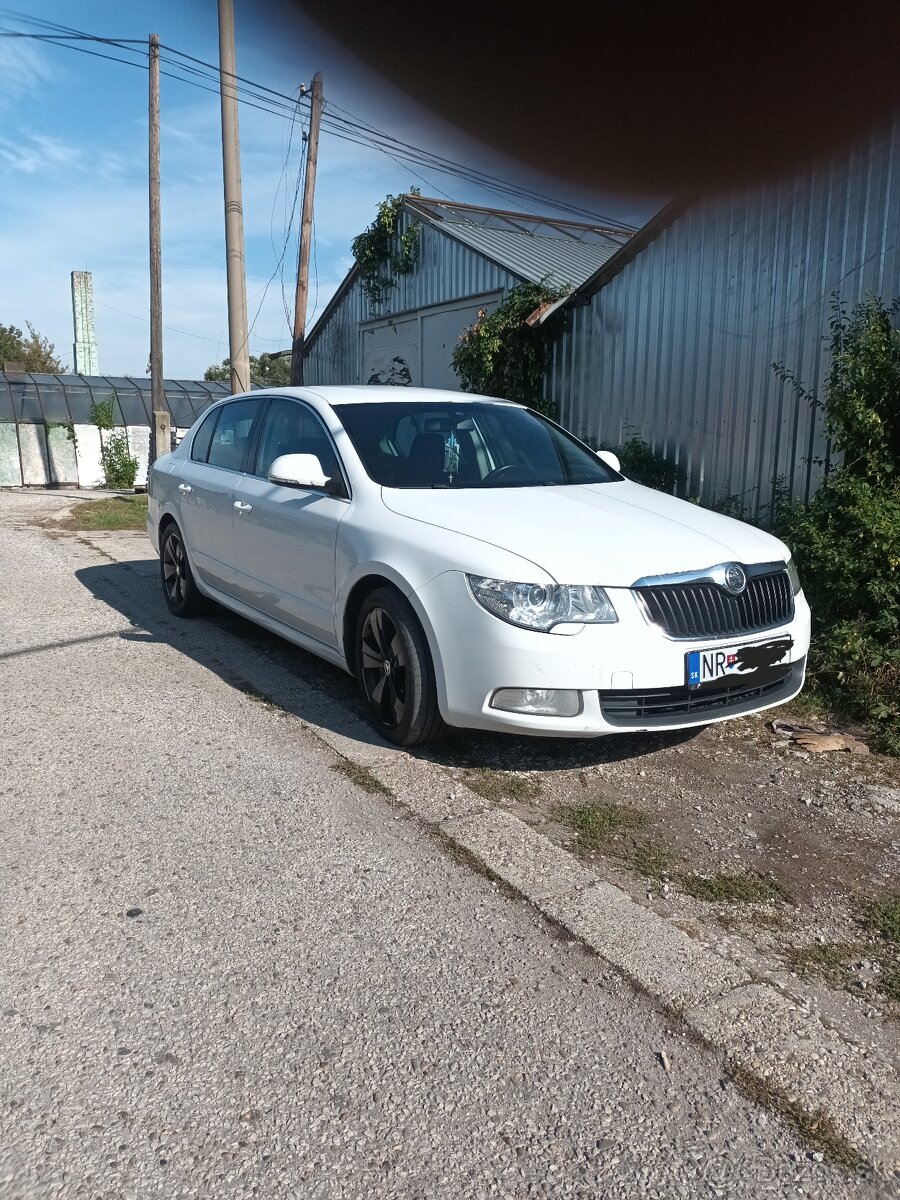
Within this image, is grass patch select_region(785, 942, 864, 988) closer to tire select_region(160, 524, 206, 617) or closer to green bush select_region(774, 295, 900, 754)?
green bush select_region(774, 295, 900, 754)

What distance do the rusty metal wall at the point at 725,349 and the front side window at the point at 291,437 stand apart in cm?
295

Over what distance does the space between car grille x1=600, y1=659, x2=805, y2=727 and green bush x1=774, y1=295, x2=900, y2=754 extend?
36.1 inches

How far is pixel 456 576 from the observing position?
13.4 ft

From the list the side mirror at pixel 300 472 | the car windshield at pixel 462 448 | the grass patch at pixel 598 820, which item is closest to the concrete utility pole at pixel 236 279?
the car windshield at pixel 462 448

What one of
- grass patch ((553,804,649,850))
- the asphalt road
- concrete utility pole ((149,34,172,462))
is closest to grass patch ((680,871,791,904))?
grass patch ((553,804,649,850))

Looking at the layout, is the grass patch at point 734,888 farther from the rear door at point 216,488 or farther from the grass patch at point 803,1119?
the rear door at point 216,488

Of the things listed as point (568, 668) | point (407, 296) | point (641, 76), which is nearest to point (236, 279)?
point (407, 296)

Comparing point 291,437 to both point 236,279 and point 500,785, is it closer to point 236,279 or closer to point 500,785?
point 500,785

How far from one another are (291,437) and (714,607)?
2.79 m

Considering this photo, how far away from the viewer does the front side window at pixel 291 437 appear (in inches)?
210

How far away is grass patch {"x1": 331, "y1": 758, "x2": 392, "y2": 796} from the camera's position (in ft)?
13.4

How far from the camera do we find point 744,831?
3.79 metres

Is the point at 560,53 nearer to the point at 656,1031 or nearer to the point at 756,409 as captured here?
the point at 656,1031

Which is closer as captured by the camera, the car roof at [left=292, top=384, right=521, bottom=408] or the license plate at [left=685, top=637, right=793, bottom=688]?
the license plate at [left=685, top=637, right=793, bottom=688]
